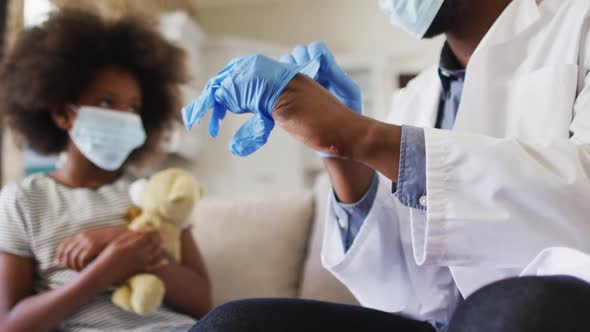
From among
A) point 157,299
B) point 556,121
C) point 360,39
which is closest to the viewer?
point 556,121

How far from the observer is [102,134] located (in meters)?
1.15

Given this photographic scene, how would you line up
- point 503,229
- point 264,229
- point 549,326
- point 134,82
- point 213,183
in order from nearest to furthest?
point 549,326 < point 503,229 < point 134,82 < point 264,229 < point 213,183

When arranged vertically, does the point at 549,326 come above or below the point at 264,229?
above

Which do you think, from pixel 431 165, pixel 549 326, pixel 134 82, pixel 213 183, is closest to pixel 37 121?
pixel 134 82

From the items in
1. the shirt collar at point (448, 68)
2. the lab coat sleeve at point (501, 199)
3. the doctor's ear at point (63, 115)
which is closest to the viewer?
the lab coat sleeve at point (501, 199)

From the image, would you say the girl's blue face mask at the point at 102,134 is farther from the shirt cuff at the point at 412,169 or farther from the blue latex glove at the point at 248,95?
the shirt cuff at the point at 412,169

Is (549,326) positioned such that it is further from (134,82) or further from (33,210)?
(134,82)

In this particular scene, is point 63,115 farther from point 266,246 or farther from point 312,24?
point 312,24

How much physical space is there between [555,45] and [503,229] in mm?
354

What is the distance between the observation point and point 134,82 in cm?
125

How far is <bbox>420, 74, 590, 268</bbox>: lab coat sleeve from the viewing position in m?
0.54

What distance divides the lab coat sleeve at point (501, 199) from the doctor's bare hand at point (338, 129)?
44 millimetres

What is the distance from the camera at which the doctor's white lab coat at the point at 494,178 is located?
21.4 inches

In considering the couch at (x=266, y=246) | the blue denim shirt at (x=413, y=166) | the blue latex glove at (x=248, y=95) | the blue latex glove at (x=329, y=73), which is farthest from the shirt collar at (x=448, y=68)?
the couch at (x=266, y=246)
